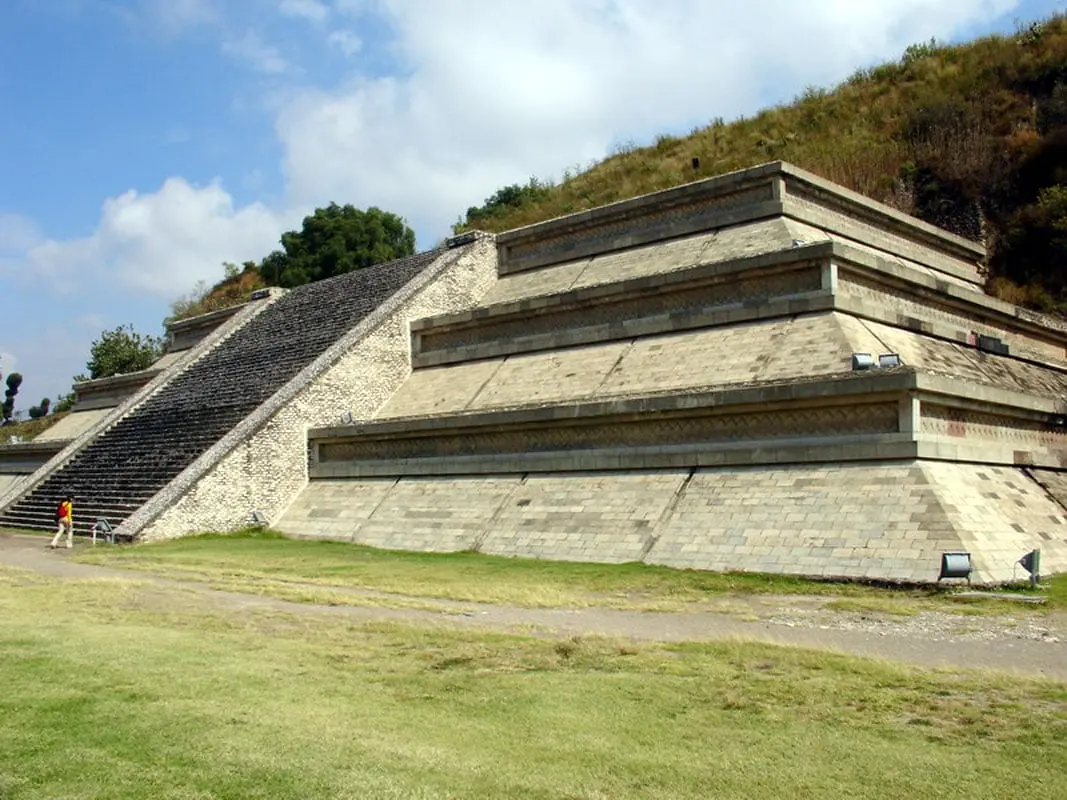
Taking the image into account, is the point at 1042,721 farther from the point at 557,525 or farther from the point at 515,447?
the point at 515,447

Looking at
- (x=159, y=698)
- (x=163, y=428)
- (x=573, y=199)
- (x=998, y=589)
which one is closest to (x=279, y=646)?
(x=159, y=698)

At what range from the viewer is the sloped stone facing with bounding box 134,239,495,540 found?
19.5 m

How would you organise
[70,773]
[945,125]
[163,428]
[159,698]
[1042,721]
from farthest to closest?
[945,125]
[163,428]
[159,698]
[1042,721]
[70,773]

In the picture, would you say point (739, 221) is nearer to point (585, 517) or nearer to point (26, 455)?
point (585, 517)

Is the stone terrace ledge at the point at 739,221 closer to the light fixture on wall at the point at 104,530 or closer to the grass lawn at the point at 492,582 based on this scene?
the grass lawn at the point at 492,582

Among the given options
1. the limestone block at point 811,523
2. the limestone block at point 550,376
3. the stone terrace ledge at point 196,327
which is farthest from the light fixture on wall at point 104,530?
the stone terrace ledge at point 196,327

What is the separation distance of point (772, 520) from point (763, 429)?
1.79 m

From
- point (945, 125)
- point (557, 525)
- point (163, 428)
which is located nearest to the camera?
point (557, 525)

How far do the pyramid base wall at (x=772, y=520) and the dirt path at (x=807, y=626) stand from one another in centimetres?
149

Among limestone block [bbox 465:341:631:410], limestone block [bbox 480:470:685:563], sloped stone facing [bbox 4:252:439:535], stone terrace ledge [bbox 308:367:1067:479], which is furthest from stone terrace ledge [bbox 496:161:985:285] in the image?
limestone block [bbox 480:470:685:563]

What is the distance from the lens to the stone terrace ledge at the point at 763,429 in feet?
42.4

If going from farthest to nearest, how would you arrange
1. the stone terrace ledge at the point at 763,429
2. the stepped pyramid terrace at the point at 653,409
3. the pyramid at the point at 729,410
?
the stone terrace ledge at the point at 763,429 < the stepped pyramid terrace at the point at 653,409 < the pyramid at the point at 729,410

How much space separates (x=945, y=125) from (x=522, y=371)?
17683mm

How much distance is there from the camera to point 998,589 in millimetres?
10695
